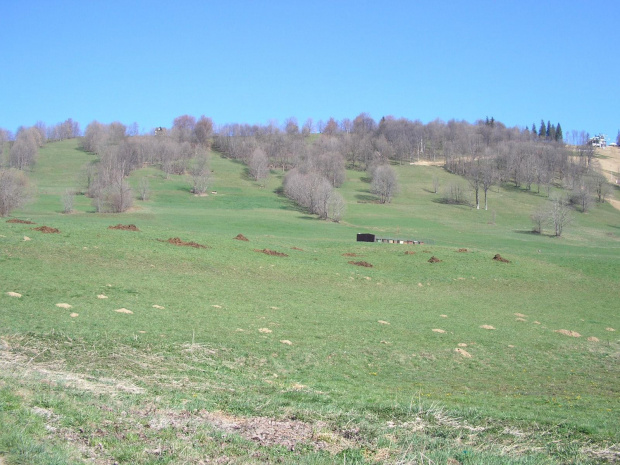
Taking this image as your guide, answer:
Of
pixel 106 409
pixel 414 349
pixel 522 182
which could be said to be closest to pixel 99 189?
pixel 414 349

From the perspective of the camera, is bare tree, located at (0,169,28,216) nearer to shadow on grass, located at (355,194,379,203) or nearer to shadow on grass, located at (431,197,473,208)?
shadow on grass, located at (355,194,379,203)

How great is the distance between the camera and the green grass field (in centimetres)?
780

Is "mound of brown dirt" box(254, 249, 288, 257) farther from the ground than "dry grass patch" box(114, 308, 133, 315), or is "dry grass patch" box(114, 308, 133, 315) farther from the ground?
"mound of brown dirt" box(254, 249, 288, 257)

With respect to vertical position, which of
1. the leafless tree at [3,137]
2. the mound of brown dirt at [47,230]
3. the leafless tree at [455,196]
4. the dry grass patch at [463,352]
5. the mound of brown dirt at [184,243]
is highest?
the leafless tree at [3,137]

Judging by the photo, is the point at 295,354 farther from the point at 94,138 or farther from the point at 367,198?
the point at 94,138

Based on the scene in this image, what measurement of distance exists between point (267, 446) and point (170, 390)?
3.76 meters

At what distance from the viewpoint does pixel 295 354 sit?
15656 mm

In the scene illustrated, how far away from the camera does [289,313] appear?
21094 millimetres

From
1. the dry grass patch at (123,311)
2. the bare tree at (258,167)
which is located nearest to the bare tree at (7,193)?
the dry grass patch at (123,311)

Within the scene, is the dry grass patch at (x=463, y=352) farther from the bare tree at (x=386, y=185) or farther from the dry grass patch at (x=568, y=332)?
the bare tree at (x=386, y=185)

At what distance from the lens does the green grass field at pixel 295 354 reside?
7797 millimetres

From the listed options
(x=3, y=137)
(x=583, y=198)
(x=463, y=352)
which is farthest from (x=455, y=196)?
(x=3, y=137)

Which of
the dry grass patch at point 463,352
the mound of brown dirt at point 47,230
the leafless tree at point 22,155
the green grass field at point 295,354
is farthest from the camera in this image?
the leafless tree at point 22,155

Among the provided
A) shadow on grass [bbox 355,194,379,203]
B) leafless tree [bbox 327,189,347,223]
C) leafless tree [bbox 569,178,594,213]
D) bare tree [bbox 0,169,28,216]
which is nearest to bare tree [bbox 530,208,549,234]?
leafless tree [bbox 327,189,347,223]
